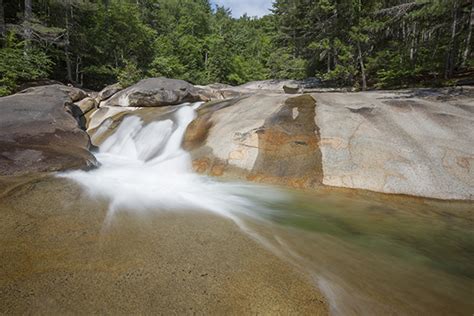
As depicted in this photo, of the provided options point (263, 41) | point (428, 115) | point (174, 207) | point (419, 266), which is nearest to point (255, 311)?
point (419, 266)

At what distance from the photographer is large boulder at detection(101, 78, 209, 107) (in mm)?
13203

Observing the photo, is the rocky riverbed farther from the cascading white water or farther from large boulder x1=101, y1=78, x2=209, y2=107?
large boulder x1=101, y1=78, x2=209, y2=107

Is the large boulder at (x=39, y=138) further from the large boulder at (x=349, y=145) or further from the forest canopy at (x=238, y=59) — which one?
the forest canopy at (x=238, y=59)

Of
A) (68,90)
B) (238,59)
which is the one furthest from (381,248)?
(238,59)

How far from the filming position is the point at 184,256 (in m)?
2.73

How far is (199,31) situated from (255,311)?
46030 millimetres

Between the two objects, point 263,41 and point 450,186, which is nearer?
point 450,186

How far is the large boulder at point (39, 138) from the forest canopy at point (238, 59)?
6.05m

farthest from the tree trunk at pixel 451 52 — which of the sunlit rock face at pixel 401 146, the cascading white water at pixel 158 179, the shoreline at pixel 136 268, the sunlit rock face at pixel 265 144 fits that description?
the shoreline at pixel 136 268

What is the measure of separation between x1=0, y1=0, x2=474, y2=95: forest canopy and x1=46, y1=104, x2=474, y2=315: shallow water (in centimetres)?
941

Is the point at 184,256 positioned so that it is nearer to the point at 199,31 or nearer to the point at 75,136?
the point at 75,136

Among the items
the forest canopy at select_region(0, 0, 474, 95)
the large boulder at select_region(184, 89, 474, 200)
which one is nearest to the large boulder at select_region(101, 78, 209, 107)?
the forest canopy at select_region(0, 0, 474, 95)

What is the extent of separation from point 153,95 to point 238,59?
27.1m

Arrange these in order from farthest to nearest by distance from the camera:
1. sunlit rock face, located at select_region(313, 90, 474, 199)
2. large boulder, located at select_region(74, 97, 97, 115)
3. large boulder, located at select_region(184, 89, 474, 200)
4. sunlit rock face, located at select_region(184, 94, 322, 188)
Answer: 1. large boulder, located at select_region(74, 97, 97, 115)
2. sunlit rock face, located at select_region(184, 94, 322, 188)
3. large boulder, located at select_region(184, 89, 474, 200)
4. sunlit rock face, located at select_region(313, 90, 474, 199)
